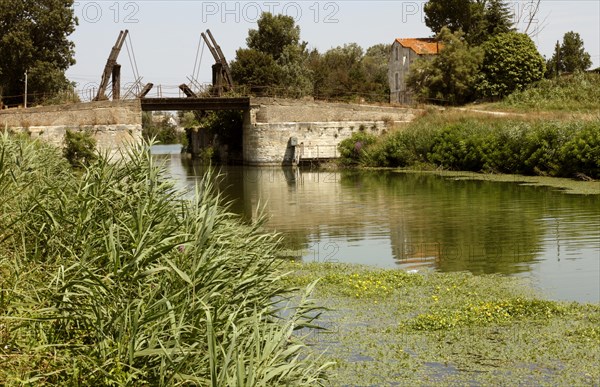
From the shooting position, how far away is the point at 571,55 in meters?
63.1

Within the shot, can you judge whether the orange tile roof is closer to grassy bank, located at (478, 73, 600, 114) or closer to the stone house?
the stone house

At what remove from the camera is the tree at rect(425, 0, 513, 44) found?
54.5 m

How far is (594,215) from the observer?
19.6 meters

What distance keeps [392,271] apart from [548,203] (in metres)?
10.6

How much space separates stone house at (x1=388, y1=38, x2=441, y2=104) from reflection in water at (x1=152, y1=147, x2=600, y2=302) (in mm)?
28260

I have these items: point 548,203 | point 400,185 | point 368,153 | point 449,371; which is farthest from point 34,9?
point 449,371

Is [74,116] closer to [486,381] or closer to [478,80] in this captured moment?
[478,80]

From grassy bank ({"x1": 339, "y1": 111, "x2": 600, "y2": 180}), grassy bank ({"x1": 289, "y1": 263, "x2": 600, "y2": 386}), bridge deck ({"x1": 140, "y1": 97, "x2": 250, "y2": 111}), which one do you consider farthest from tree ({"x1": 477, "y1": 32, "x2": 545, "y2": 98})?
grassy bank ({"x1": 289, "y1": 263, "x2": 600, "y2": 386})

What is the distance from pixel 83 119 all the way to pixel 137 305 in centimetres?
3693

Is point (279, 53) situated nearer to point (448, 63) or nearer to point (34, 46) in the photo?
point (448, 63)

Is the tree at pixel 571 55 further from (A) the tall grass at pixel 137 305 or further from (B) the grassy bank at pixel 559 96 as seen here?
(A) the tall grass at pixel 137 305

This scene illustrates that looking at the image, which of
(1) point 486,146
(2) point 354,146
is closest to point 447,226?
(1) point 486,146

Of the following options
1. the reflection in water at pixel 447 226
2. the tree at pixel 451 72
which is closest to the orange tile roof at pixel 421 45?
the tree at pixel 451 72

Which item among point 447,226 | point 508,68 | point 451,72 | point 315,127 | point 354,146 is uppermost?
point 508,68
